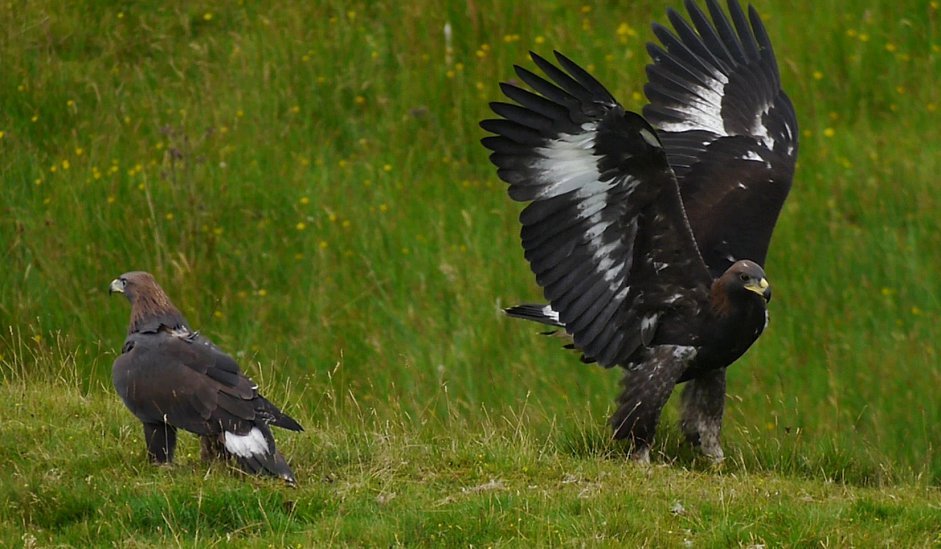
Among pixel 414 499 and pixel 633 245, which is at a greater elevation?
pixel 633 245

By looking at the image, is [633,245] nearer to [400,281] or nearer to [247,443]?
[247,443]

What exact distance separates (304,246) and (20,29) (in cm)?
361

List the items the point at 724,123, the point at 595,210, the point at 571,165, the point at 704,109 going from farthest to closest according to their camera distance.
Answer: the point at 704,109, the point at 724,123, the point at 595,210, the point at 571,165

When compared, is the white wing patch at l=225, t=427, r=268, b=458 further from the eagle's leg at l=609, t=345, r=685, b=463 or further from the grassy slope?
the eagle's leg at l=609, t=345, r=685, b=463

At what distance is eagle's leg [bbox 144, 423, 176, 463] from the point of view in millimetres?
7250

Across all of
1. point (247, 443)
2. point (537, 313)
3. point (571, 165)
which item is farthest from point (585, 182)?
point (247, 443)

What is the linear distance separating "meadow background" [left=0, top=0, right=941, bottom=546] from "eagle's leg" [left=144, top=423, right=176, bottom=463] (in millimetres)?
113

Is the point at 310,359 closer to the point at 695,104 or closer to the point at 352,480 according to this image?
the point at 695,104

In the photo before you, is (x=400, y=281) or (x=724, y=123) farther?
(x=400, y=281)

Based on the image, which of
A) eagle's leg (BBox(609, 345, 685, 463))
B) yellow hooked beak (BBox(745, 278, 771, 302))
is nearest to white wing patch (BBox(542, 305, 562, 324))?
eagle's leg (BBox(609, 345, 685, 463))

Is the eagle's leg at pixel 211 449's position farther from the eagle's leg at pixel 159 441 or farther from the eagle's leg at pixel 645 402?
the eagle's leg at pixel 645 402

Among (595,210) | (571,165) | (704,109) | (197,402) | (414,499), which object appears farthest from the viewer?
(704,109)

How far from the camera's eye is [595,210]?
8.20 m

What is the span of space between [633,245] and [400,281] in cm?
379
